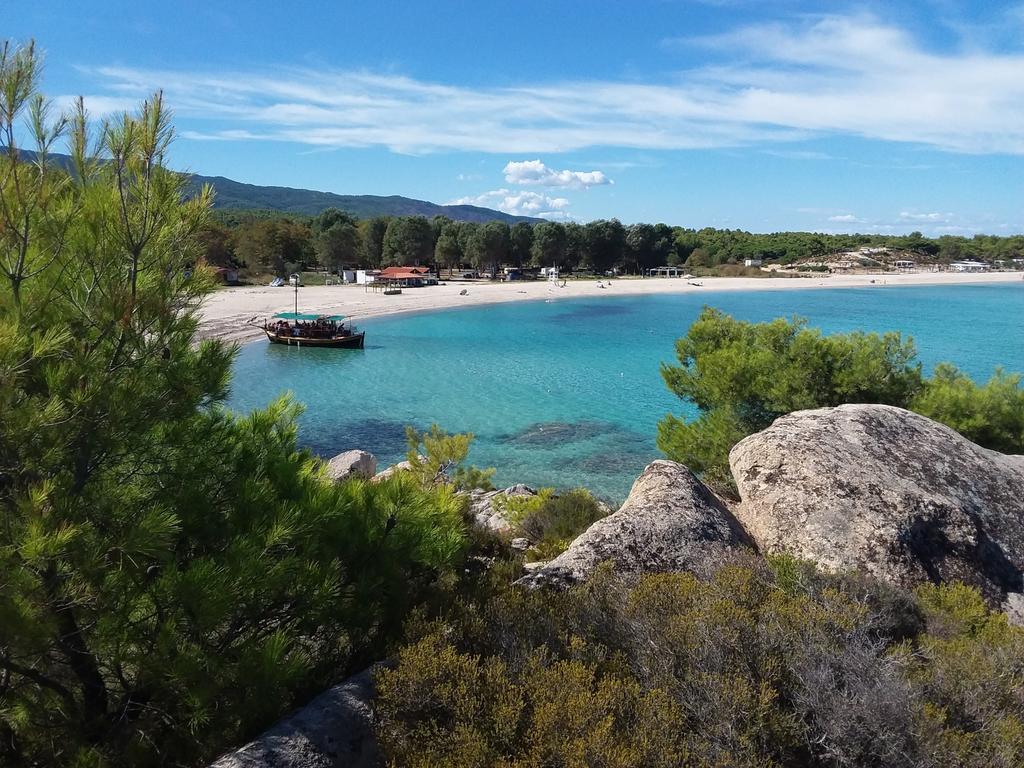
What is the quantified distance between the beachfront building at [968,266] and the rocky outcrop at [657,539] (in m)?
161

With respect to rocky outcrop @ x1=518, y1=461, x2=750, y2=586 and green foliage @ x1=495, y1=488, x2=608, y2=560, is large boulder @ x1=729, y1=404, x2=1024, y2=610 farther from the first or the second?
green foliage @ x1=495, y1=488, x2=608, y2=560

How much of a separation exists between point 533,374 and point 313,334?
52.4ft

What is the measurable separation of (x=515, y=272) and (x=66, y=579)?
95960 millimetres

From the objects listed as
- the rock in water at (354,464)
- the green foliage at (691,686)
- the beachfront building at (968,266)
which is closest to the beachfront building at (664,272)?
the beachfront building at (968,266)

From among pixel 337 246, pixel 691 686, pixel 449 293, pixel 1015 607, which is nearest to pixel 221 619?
pixel 691 686

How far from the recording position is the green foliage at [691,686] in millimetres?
3660

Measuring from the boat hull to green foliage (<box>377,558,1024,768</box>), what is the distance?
134 ft

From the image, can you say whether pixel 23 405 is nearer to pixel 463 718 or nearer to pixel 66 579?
pixel 66 579

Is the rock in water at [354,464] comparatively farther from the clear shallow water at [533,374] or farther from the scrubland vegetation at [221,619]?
the scrubland vegetation at [221,619]

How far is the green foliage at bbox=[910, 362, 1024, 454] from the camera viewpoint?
41.1 feet

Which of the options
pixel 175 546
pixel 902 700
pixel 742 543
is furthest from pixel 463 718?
pixel 742 543

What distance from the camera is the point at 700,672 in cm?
409

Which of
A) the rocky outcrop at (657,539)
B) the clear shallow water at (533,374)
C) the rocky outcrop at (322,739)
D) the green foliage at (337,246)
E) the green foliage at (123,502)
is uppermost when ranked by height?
the green foliage at (337,246)

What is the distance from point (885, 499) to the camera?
7.39 metres
